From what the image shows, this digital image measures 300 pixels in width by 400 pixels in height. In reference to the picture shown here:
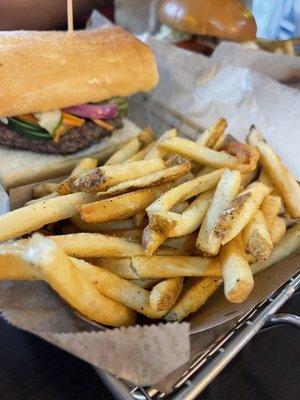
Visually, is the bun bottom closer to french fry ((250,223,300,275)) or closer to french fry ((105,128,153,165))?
french fry ((105,128,153,165))

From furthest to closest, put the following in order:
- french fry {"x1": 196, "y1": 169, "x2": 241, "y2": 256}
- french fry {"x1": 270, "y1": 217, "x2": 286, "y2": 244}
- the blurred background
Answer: the blurred background, french fry {"x1": 270, "y1": 217, "x2": 286, "y2": 244}, french fry {"x1": 196, "y1": 169, "x2": 241, "y2": 256}

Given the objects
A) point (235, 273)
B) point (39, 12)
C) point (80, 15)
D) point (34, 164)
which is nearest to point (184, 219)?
point (235, 273)

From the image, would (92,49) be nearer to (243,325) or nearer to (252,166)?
(252,166)

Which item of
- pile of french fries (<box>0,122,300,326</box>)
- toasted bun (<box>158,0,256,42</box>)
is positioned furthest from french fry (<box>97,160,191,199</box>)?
toasted bun (<box>158,0,256,42</box>)

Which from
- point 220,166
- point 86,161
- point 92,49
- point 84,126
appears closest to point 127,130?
point 84,126

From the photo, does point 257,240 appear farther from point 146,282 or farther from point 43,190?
point 43,190

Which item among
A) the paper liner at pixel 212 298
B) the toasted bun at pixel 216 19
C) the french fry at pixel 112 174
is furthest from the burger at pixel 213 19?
the french fry at pixel 112 174
